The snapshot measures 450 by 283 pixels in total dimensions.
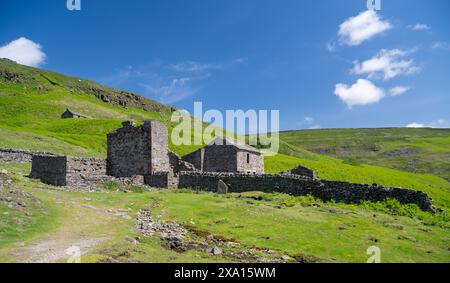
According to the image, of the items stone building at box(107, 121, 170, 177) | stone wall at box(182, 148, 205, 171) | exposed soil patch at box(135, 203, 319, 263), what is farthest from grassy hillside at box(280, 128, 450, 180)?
exposed soil patch at box(135, 203, 319, 263)

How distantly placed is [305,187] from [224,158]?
49.3 feet

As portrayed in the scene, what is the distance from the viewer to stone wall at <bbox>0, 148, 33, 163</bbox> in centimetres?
3659

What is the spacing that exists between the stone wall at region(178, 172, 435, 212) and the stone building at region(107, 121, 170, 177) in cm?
263

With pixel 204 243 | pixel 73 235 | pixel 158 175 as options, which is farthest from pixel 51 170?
pixel 204 243

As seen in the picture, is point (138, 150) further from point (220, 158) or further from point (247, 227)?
Result: point (247, 227)

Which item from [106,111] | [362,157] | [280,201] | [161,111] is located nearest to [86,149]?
[280,201]

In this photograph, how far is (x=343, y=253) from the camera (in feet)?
49.6

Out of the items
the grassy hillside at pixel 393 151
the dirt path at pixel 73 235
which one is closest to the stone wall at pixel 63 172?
the dirt path at pixel 73 235

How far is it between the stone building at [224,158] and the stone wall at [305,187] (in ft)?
35.6

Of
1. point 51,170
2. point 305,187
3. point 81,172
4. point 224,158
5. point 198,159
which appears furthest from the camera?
point 198,159

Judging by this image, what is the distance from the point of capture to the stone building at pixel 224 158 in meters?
44.0

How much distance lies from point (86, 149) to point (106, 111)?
224ft

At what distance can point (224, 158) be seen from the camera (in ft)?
146
